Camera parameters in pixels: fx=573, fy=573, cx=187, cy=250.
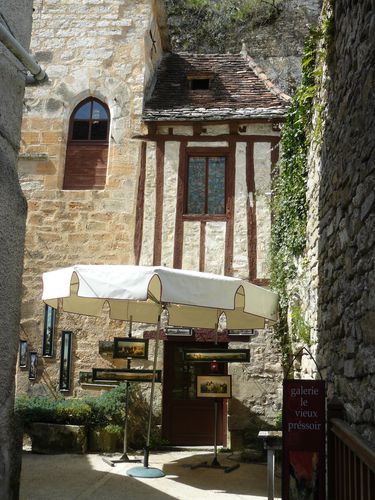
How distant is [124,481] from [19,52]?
398cm

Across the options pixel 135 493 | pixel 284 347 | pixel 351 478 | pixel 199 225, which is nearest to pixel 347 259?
pixel 351 478

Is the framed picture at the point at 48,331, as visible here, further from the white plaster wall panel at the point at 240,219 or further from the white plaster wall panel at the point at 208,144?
the white plaster wall panel at the point at 208,144

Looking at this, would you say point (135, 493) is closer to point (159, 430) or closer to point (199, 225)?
point (159, 430)

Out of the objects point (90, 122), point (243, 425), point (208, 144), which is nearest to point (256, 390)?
point (243, 425)

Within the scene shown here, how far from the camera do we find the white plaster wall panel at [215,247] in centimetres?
866

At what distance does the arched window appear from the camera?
928cm

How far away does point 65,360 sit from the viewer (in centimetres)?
860

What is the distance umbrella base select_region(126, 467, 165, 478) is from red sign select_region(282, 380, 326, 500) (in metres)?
2.40

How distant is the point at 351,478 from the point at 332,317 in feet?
4.97

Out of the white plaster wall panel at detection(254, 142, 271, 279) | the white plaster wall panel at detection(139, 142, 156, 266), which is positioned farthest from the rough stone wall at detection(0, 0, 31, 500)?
the white plaster wall panel at detection(254, 142, 271, 279)

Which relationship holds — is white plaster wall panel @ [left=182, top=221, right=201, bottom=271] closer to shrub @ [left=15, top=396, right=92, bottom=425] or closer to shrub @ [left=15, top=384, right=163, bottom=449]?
shrub @ [left=15, top=384, right=163, bottom=449]

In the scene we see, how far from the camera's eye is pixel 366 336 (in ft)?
10.3

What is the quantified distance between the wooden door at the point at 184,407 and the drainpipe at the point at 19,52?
5.95 meters

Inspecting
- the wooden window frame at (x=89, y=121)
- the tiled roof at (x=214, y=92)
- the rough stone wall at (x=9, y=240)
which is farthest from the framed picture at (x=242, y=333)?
the rough stone wall at (x=9, y=240)
